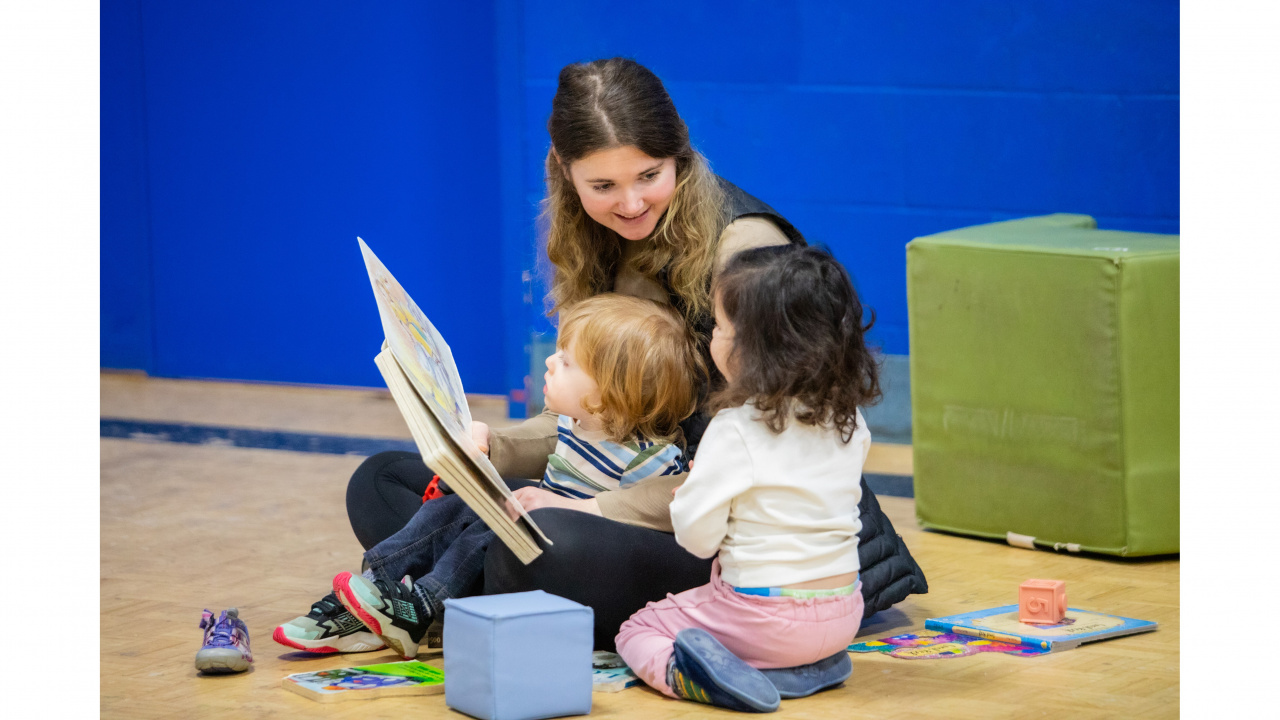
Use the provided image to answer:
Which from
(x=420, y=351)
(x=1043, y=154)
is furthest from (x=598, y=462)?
(x=1043, y=154)

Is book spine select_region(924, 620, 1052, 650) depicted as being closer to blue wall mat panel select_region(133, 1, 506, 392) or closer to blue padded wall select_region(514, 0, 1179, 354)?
blue padded wall select_region(514, 0, 1179, 354)

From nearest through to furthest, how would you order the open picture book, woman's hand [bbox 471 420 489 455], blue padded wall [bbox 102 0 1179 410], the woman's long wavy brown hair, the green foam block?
the open picture book < the woman's long wavy brown hair < woman's hand [bbox 471 420 489 455] < the green foam block < blue padded wall [bbox 102 0 1179 410]

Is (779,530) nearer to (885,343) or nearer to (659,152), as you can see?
(659,152)

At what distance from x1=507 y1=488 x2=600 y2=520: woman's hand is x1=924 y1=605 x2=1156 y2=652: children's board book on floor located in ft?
2.12

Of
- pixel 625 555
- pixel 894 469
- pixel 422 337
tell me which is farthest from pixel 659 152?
pixel 894 469

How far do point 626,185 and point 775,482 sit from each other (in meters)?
0.60

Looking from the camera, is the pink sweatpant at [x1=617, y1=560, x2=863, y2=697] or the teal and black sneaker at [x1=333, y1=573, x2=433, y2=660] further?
the teal and black sneaker at [x1=333, y1=573, x2=433, y2=660]

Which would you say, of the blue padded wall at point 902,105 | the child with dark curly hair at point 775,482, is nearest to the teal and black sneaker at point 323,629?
the child with dark curly hair at point 775,482

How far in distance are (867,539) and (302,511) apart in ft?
5.19

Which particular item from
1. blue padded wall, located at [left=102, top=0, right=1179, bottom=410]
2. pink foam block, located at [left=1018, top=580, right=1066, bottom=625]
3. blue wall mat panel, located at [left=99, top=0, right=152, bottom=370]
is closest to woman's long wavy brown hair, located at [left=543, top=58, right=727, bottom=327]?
pink foam block, located at [left=1018, top=580, right=1066, bottom=625]

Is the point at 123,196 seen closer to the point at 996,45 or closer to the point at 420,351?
the point at 996,45

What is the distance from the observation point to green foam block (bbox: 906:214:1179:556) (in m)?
2.99

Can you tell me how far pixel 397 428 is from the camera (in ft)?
14.9

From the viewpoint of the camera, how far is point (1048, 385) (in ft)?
10.1
